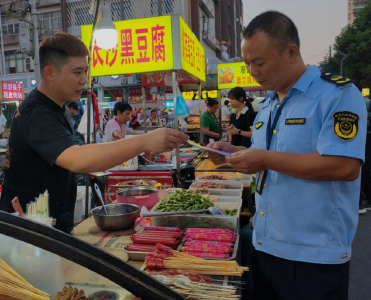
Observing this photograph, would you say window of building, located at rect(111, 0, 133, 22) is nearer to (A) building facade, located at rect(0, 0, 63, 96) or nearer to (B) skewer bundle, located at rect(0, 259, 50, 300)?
(A) building facade, located at rect(0, 0, 63, 96)

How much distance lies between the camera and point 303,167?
152 centimetres

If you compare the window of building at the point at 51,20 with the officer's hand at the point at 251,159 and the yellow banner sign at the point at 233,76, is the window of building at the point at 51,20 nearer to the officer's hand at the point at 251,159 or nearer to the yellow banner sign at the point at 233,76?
the yellow banner sign at the point at 233,76

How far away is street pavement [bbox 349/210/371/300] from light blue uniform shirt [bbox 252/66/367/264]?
2.33 metres

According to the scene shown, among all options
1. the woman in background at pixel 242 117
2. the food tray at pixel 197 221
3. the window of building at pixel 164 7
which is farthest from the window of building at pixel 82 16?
the food tray at pixel 197 221

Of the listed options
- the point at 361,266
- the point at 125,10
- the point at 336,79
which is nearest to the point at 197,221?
the point at 336,79

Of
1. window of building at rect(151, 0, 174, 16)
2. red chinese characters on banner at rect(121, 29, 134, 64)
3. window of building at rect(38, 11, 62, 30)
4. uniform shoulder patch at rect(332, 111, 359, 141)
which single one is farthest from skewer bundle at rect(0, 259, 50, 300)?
window of building at rect(38, 11, 62, 30)

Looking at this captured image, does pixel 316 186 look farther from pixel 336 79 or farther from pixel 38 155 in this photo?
pixel 38 155

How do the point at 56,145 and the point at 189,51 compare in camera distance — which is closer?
the point at 56,145

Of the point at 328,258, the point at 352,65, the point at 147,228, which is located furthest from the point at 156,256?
the point at 352,65

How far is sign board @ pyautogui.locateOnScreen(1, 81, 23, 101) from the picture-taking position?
16.4m

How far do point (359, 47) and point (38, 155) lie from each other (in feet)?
132

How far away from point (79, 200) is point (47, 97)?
225cm

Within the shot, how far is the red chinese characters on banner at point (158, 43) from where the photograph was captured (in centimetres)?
441

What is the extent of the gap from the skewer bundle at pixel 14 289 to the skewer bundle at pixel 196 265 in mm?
698
